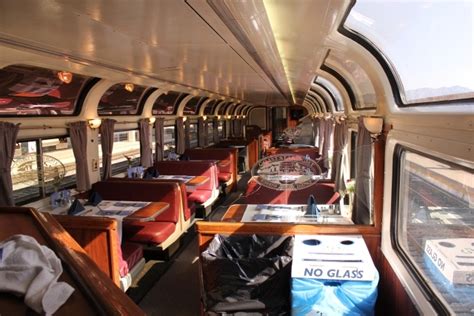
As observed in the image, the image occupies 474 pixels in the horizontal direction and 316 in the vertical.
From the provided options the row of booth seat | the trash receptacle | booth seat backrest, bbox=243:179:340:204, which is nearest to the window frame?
the trash receptacle

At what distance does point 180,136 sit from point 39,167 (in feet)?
17.4

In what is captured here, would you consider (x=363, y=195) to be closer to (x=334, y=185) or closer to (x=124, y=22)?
(x=334, y=185)

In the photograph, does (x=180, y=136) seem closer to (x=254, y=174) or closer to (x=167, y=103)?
(x=167, y=103)

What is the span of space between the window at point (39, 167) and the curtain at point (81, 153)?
14 cm

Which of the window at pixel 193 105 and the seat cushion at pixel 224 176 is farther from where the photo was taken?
the window at pixel 193 105

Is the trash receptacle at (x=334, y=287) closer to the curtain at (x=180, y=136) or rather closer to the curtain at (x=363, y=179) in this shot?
the curtain at (x=363, y=179)

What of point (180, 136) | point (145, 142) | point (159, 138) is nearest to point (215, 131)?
point (180, 136)

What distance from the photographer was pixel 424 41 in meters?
2.17

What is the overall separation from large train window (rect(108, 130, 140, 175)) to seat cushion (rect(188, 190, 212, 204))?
1525mm

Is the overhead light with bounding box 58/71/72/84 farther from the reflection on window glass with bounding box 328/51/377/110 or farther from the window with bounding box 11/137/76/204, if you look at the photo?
the reflection on window glass with bounding box 328/51/377/110

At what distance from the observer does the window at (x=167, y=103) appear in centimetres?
926

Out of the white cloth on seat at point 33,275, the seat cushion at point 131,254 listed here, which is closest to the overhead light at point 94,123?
the seat cushion at point 131,254

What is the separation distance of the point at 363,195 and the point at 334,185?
1.58 m

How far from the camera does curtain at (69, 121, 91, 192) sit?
5.81 meters
